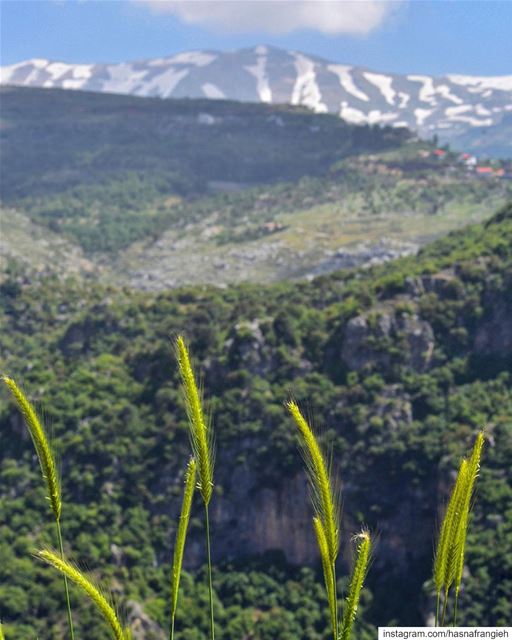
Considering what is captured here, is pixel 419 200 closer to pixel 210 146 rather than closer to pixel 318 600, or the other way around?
pixel 210 146

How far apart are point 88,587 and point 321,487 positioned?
1.65 m

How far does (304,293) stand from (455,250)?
11.2m

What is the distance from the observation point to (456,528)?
695cm

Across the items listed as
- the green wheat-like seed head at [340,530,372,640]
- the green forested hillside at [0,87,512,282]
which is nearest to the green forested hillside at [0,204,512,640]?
the green wheat-like seed head at [340,530,372,640]

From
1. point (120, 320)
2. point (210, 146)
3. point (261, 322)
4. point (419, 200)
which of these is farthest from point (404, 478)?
point (210, 146)

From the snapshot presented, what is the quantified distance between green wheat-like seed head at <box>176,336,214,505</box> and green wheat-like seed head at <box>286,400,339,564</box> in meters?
0.61

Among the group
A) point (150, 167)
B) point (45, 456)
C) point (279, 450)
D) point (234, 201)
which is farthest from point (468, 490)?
point (150, 167)

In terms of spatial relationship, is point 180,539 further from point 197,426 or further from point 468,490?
point 468,490

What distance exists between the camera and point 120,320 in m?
74.8

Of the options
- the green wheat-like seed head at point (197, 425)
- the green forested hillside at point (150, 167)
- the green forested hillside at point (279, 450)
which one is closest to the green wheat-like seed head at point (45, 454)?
the green wheat-like seed head at point (197, 425)

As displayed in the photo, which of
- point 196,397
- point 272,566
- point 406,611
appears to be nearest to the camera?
point 196,397

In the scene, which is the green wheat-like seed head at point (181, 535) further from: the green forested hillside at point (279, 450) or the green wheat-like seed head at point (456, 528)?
the green forested hillside at point (279, 450)

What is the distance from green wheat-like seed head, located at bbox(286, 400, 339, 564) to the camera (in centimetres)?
653

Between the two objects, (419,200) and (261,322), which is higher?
(419,200)
